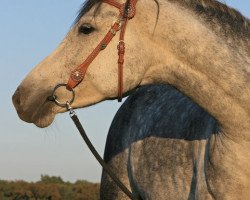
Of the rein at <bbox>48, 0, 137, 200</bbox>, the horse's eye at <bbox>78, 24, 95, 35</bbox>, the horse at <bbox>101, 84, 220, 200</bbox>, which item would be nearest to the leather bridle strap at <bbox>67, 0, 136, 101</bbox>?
the rein at <bbox>48, 0, 137, 200</bbox>

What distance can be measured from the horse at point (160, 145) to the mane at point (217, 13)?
81 centimetres

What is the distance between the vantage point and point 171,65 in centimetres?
550

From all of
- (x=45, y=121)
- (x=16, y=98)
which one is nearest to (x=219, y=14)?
(x=45, y=121)

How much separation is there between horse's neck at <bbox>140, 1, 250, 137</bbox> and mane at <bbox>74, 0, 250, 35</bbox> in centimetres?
7

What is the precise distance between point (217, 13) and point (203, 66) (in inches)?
19.5

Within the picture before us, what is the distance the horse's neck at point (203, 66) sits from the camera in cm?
537

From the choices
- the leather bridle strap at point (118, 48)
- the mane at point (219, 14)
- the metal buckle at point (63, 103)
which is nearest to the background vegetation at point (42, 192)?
the metal buckle at point (63, 103)

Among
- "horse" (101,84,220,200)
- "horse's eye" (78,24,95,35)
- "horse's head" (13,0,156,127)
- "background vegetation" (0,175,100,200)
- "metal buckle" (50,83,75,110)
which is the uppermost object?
"horse's eye" (78,24,95,35)

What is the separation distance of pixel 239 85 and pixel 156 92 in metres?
2.65

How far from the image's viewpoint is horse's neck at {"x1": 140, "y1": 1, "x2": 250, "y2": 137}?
5371 millimetres

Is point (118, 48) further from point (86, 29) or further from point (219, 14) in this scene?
point (219, 14)

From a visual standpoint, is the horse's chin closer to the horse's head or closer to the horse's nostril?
the horse's head

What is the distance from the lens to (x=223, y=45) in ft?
17.9

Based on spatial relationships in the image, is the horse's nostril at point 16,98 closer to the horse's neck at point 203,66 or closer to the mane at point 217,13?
the mane at point 217,13
